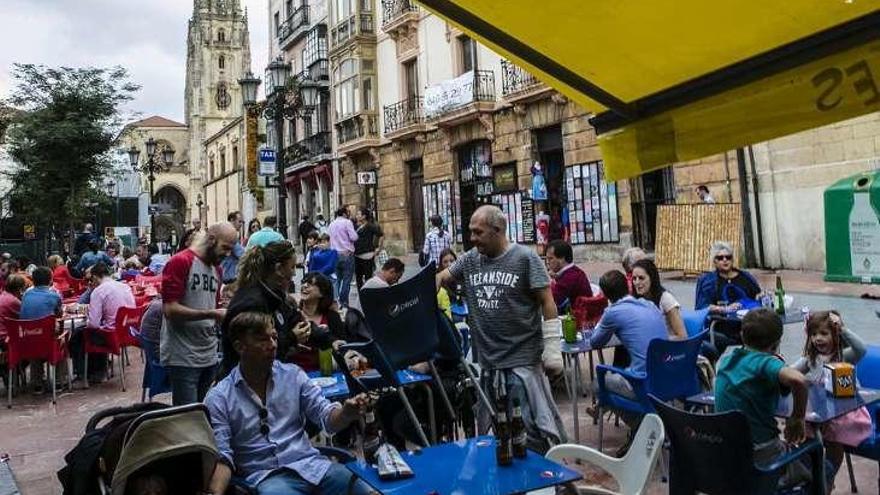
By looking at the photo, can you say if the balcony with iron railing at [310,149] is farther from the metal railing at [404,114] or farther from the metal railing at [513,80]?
the metal railing at [513,80]

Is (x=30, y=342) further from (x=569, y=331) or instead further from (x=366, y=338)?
(x=569, y=331)

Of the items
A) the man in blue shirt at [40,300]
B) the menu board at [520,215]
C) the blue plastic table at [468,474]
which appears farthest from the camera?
the menu board at [520,215]

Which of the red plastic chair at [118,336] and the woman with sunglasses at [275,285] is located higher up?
the woman with sunglasses at [275,285]

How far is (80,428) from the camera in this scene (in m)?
6.47

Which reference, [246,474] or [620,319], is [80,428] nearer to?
[246,474]

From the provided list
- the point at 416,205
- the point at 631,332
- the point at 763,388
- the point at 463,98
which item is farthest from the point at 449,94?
the point at 763,388

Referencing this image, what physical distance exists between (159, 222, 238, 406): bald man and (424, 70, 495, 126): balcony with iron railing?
16.1 metres

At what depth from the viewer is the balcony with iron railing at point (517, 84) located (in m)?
18.2

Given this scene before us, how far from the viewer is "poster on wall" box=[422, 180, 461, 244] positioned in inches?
874

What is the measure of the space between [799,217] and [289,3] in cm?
2979

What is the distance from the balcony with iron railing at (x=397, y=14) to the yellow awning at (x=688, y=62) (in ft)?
67.3

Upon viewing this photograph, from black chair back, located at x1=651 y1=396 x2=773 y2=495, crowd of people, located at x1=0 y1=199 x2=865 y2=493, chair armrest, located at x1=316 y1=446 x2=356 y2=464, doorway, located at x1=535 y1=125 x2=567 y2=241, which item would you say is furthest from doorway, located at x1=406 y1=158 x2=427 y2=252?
black chair back, located at x1=651 y1=396 x2=773 y2=495

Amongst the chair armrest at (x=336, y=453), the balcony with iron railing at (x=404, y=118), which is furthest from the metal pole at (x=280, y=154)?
the balcony with iron railing at (x=404, y=118)

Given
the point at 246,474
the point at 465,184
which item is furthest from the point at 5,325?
the point at 465,184
